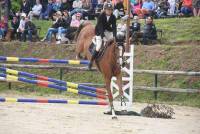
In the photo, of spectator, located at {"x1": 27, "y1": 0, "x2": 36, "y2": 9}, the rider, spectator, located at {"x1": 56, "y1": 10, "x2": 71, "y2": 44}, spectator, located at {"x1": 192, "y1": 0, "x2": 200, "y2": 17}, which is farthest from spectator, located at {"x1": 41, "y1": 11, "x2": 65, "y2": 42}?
the rider

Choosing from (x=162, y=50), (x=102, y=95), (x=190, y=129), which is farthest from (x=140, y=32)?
(x=190, y=129)

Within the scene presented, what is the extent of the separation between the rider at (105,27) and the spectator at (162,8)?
420 inches

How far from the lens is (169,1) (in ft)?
88.0

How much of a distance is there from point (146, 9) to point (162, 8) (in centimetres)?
92

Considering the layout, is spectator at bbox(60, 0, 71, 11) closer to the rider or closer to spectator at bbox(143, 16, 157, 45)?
spectator at bbox(143, 16, 157, 45)

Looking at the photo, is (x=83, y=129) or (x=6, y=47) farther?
(x=6, y=47)

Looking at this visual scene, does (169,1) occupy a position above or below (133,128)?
above

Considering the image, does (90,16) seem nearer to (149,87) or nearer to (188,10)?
(188,10)

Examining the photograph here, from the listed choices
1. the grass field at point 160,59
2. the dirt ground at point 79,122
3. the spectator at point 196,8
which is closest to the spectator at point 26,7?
the grass field at point 160,59

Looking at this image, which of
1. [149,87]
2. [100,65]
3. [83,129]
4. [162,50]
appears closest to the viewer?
[83,129]

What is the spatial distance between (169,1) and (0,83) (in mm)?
7330

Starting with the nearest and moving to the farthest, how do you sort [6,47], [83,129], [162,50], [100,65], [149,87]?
[83,129], [100,65], [149,87], [162,50], [6,47]

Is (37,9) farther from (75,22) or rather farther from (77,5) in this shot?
(75,22)

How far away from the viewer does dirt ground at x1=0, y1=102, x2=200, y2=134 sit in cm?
1358
